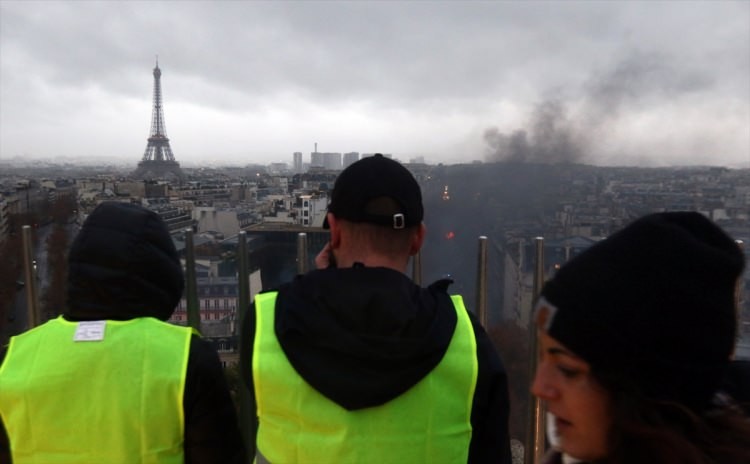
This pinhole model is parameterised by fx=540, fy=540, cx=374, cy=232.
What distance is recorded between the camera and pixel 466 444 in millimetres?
1380

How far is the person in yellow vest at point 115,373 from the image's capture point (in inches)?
53.7

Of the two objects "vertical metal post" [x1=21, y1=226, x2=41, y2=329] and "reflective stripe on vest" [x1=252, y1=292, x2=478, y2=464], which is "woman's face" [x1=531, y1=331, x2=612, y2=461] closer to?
"reflective stripe on vest" [x1=252, y1=292, x2=478, y2=464]

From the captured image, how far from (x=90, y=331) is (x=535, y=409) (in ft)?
6.51

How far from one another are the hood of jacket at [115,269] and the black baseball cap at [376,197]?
0.52 metres

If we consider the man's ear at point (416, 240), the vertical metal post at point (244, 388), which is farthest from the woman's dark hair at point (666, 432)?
the vertical metal post at point (244, 388)

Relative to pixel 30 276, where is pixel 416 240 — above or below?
above

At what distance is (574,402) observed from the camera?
3.15 ft

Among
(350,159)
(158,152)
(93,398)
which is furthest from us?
(158,152)

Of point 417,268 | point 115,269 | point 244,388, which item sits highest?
point 115,269

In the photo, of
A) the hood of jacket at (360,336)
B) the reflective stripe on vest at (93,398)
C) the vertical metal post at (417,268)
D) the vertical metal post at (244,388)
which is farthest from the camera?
the vertical metal post at (417,268)

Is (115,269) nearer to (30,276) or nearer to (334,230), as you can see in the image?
(334,230)

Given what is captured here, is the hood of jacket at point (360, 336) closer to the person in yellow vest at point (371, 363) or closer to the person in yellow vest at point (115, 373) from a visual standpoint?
the person in yellow vest at point (371, 363)

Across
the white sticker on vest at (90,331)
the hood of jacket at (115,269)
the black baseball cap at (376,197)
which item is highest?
the black baseball cap at (376,197)

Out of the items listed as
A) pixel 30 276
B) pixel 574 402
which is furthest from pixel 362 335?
pixel 30 276
